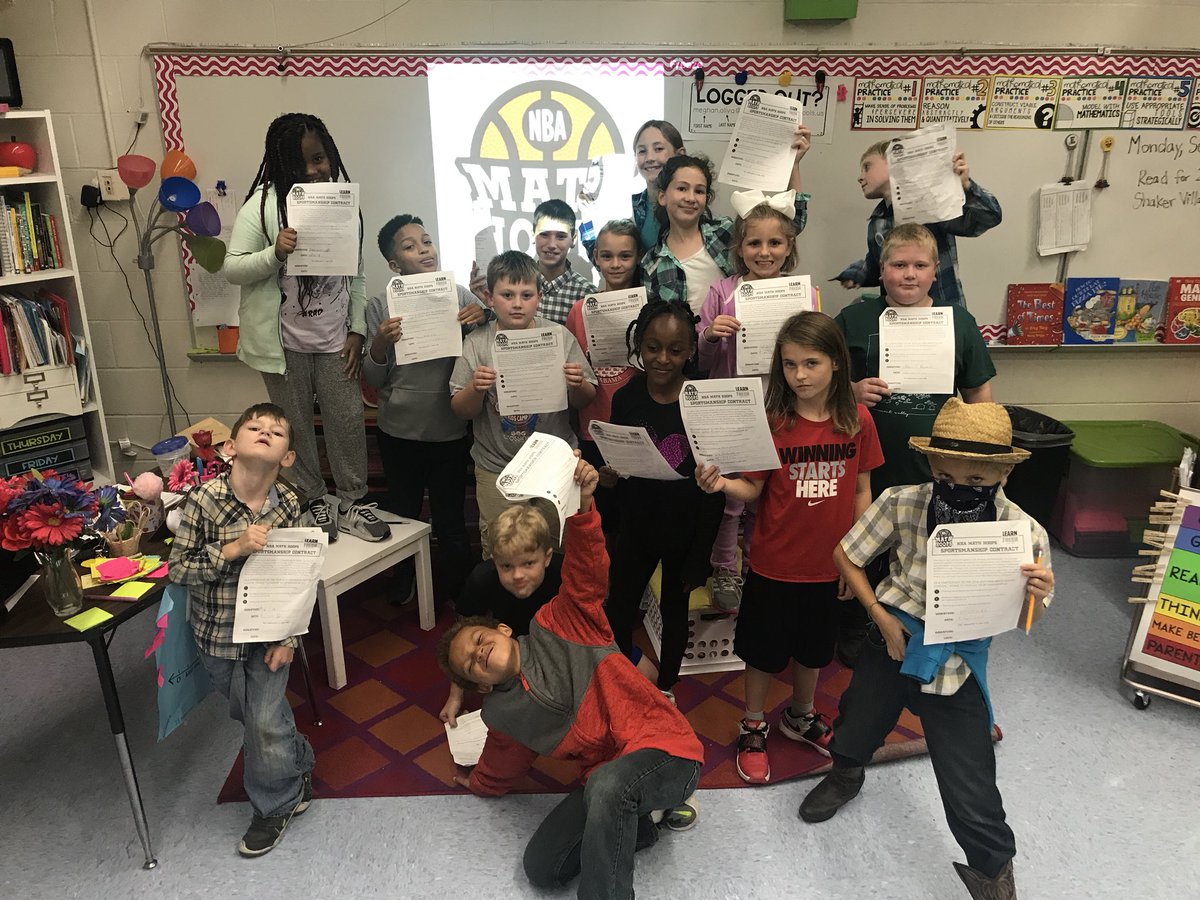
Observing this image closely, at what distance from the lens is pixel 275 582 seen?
6.26 feet

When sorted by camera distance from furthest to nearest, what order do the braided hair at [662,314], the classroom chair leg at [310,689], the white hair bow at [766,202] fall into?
the white hair bow at [766,202] < the classroom chair leg at [310,689] < the braided hair at [662,314]

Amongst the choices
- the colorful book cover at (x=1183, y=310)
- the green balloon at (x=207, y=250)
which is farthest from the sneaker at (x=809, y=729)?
the green balloon at (x=207, y=250)

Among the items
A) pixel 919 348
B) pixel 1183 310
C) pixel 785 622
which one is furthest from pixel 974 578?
pixel 1183 310

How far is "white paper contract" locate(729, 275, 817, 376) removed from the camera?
2.24 metres

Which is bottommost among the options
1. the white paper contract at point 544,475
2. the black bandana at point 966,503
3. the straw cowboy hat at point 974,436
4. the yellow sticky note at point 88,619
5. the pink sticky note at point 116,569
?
the yellow sticky note at point 88,619

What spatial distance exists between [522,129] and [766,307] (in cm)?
167

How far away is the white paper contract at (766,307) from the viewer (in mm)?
2238

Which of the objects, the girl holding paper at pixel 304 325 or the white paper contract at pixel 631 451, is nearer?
the white paper contract at pixel 631 451

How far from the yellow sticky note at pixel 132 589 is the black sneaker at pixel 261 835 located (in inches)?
24.7

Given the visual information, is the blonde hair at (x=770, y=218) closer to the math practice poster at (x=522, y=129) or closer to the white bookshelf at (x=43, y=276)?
the math practice poster at (x=522, y=129)

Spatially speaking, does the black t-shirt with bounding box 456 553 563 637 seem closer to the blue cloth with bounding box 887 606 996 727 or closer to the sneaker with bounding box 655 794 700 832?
the sneaker with bounding box 655 794 700 832

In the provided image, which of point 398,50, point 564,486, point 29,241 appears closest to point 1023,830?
point 564,486

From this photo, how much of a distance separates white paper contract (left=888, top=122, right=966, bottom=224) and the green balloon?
254 cm

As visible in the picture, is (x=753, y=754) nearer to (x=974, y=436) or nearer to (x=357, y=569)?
(x=974, y=436)
